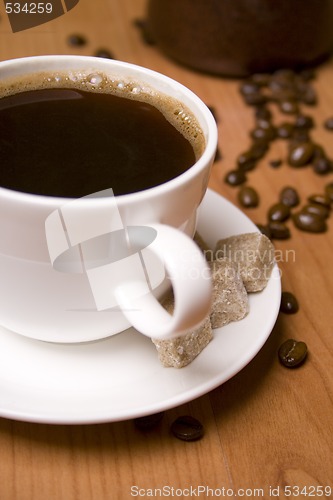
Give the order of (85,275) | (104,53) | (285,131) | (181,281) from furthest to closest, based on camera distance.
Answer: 1. (104,53)
2. (285,131)
3. (85,275)
4. (181,281)

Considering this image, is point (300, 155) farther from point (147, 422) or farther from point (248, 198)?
point (147, 422)

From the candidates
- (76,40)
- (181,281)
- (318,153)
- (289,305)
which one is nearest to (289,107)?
(318,153)

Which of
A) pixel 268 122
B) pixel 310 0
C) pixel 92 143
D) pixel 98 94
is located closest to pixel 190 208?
pixel 92 143

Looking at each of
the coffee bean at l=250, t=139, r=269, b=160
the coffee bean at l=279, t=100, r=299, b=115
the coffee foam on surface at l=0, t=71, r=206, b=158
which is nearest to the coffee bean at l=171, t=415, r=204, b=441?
the coffee foam on surface at l=0, t=71, r=206, b=158

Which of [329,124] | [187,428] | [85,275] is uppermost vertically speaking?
[85,275]

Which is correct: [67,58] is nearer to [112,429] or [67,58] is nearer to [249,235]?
[249,235]

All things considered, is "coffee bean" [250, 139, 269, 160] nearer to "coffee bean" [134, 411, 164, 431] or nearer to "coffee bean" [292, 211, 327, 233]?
"coffee bean" [292, 211, 327, 233]

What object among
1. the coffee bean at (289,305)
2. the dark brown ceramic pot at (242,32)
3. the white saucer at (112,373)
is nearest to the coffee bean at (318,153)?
the dark brown ceramic pot at (242,32)
